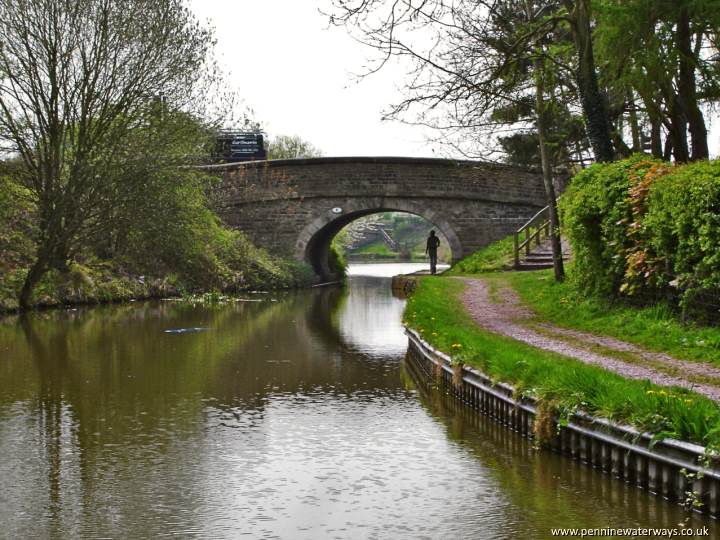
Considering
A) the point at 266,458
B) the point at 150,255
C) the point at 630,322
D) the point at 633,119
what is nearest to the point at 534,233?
the point at 633,119

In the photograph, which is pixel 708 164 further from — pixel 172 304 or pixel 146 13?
pixel 172 304

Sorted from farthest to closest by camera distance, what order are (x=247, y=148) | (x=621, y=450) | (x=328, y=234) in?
(x=328, y=234)
(x=247, y=148)
(x=621, y=450)

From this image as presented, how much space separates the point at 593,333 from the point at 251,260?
2089 cm

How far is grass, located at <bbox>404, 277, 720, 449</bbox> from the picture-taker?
665 cm

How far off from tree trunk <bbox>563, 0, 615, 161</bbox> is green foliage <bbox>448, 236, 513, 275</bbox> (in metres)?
10.3

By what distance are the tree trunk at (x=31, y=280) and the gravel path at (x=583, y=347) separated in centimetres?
1037

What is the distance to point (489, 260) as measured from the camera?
2997 cm

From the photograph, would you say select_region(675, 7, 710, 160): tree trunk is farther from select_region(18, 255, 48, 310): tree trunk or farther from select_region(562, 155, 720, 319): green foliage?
select_region(18, 255, 48, 310): tree trunk

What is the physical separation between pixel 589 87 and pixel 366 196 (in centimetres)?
1912

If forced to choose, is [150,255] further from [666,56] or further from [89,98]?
[666,56]

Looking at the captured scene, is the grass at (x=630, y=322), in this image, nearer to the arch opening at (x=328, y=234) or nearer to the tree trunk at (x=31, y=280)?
the tree trunk at (x=31, y=280)

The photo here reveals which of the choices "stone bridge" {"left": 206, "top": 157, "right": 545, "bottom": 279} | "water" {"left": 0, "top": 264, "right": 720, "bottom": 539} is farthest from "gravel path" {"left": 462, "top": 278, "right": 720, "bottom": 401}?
"stone bridge" {"left": 206, "top": 157, "right": 545, "bottom": 279}

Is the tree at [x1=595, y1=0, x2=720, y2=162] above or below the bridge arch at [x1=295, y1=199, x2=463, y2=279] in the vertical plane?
above

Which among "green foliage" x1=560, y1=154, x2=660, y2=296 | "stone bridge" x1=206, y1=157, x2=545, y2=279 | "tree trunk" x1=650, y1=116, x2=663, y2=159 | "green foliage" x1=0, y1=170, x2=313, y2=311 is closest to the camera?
"green foliage" x1=560, y1=154, x2=660, y2=296
